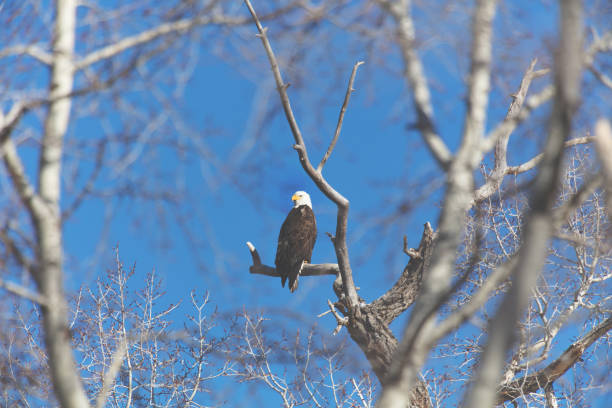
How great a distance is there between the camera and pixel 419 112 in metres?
2.60

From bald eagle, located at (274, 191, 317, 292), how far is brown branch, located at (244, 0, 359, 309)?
1.59 metres

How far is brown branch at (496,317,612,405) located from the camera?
6.50m

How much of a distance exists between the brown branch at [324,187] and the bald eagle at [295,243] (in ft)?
5.23

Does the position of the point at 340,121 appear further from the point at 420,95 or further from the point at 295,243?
the point at 295,243

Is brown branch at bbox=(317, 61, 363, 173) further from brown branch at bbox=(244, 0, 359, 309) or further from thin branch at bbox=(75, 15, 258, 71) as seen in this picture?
thin branch at bbox=(75, 15, 258, 71)

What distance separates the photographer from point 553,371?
22.0 feet

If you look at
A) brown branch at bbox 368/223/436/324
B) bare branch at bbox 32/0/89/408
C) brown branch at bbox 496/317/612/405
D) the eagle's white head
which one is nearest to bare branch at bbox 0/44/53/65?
bare branch at bbox 32/0/89/408

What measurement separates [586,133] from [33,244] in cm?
667

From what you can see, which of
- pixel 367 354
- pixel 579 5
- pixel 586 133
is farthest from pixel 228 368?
pixel 579 5

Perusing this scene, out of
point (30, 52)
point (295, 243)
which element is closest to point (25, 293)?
point (30, 52)

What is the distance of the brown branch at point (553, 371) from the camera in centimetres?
650

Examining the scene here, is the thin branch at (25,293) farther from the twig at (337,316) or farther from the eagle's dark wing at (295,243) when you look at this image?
the eagle's dark wing at (295,243)

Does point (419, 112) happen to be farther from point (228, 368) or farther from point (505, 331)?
point (228, 368)

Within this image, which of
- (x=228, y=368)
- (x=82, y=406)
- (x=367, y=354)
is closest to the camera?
(x=82, y=406)
